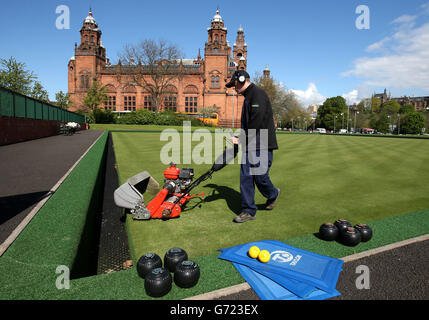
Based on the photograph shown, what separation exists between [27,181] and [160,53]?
58592mm

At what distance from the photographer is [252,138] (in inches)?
162

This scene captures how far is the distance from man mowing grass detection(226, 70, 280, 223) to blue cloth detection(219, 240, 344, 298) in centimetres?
120

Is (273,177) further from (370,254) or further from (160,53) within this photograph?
(160,53)

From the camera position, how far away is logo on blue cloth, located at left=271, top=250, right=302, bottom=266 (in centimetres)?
279

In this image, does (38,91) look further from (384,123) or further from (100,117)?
(384,123)

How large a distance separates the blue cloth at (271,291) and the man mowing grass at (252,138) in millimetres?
1624

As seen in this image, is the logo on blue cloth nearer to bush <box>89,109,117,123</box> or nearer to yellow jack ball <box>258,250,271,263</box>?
yellow jack ball <box>258,250,271,263</box>

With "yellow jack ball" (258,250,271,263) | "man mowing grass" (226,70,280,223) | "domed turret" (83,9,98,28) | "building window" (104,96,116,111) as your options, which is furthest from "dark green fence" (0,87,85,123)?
"domed turret" (83,9,98,28)

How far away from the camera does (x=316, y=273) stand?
8.32 feet

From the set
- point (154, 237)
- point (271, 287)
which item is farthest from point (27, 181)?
point (271, 287)

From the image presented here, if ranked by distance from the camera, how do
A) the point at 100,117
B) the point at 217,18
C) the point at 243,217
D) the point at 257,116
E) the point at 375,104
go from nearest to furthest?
1. the point at 257,116
2. the point at 243,217
3. the point at 100,117
4. the point at 217,18
5. the point at 375,104

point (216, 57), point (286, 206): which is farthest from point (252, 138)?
point (216, 57)

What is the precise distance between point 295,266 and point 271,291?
1.68 ft

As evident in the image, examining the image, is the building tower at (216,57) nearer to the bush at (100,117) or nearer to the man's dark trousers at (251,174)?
the bush at (100,117)
